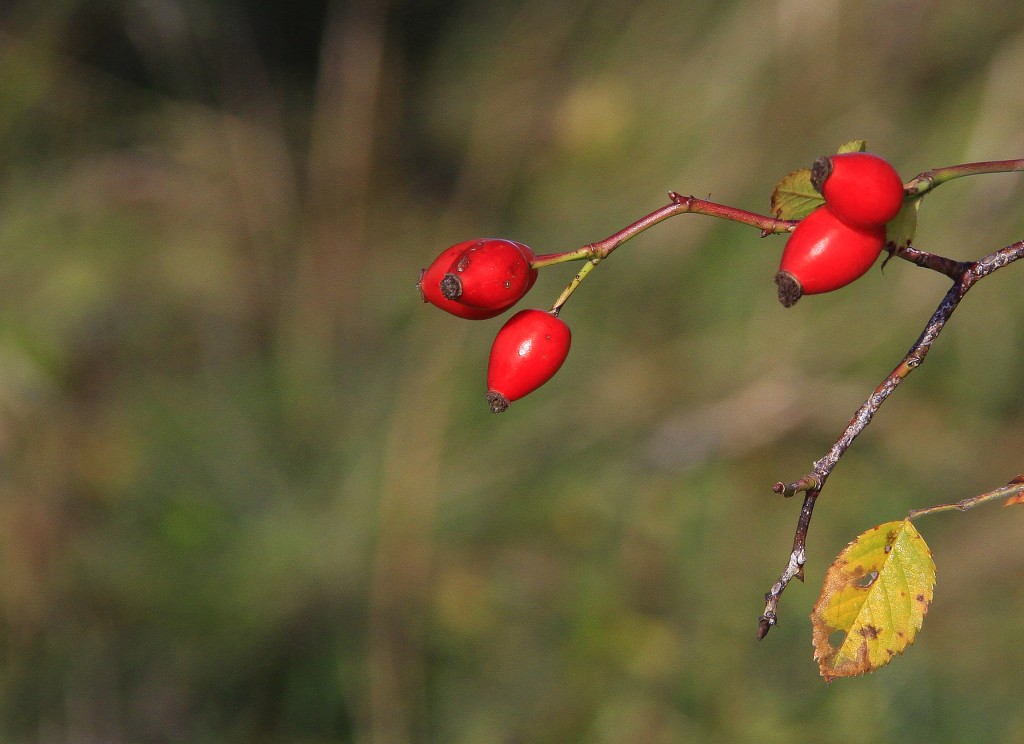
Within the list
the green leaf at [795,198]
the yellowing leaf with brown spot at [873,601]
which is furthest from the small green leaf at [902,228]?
the yellowing leaf with brown spot at [873,601]

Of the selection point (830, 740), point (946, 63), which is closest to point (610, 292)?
point (946, 63)

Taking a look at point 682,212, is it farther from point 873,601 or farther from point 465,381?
point 465,381

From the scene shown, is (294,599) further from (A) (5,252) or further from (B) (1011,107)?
(B) (1011,107)

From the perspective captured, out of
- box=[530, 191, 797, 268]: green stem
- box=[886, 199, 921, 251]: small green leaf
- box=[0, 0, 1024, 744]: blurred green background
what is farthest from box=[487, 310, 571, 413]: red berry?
box=[0, 0, 1024, 744]: blurred green background

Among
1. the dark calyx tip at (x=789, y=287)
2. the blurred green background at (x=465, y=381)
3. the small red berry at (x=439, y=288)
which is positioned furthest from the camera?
the blurred green background at (x=465, y=381)

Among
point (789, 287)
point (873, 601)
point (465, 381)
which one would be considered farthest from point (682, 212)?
point (465, 381)

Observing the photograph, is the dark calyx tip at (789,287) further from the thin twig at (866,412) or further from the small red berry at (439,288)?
the small red berry at (439,288)

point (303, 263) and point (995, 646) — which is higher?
point (303, 263)
